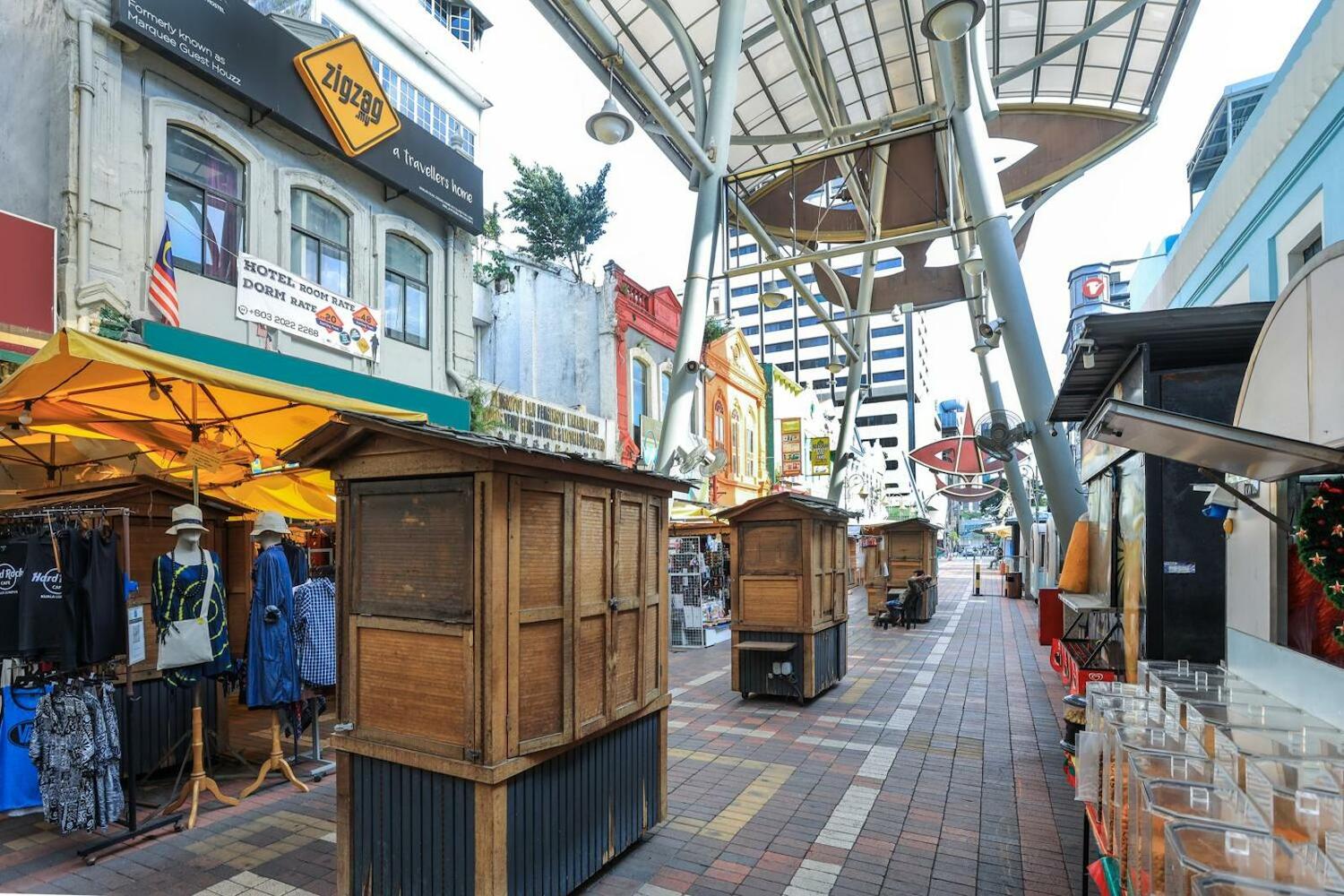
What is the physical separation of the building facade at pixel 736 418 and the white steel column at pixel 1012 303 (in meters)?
14.5

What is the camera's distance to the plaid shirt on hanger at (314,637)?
6.37m

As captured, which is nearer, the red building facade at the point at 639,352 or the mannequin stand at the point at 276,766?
the mannequin stand at the point at 276,766

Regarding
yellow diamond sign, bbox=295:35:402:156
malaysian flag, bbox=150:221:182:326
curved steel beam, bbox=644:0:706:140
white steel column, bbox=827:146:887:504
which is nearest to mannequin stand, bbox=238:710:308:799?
malaysian flag, bbox=150:221:182:326

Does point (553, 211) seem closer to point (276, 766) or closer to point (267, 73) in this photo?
point (267, 73)

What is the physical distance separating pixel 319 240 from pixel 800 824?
1156 cm

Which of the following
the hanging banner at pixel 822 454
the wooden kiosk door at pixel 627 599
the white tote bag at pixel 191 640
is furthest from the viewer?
the hanging banner at pixel 822 454

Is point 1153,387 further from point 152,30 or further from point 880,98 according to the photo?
point 880,98

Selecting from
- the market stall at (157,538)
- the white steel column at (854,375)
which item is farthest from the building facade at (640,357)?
the market stall at (157,538)

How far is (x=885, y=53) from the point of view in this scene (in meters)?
17.6

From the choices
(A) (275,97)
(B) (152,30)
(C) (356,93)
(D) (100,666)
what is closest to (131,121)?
(B) (152,30)

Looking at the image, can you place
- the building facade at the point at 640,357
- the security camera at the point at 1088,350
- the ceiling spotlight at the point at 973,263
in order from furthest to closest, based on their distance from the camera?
the building facade at the point at 640,357 < the ceiling spotlight at the point at 973,263 < the security camera at the point at 1088,350

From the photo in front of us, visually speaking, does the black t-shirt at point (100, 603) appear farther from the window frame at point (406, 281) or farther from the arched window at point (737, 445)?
the arched window at point (737, 445)

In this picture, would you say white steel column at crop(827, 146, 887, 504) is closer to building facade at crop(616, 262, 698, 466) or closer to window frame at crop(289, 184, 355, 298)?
building facade at crop(616, 262, 698, 466)

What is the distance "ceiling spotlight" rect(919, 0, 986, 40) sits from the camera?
7.44m
